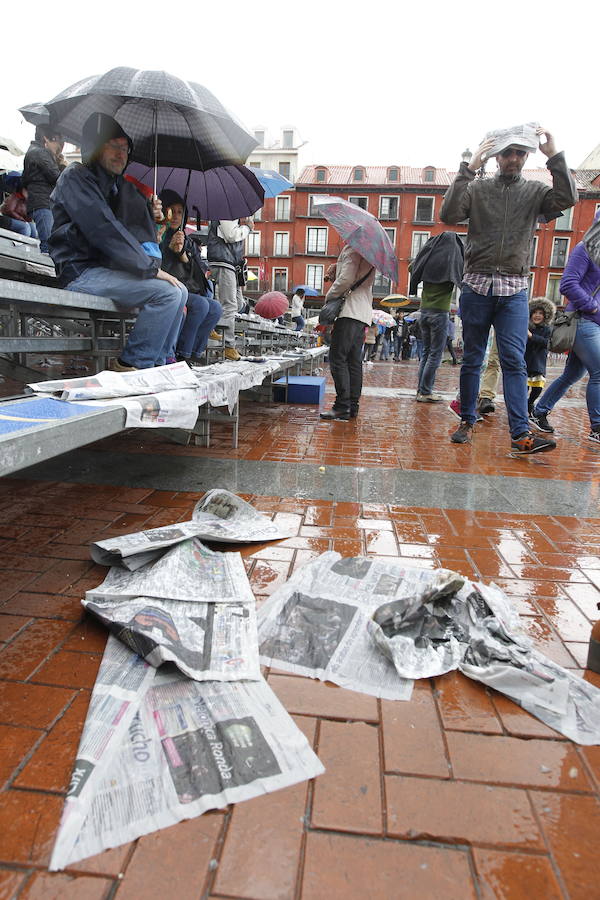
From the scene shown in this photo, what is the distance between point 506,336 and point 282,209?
132ft

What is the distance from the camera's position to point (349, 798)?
41.1 inches

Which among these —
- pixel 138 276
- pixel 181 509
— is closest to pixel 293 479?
pixel 181 509

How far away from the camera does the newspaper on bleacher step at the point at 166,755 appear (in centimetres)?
97

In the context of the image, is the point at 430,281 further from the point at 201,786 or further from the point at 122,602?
the point at 201,786

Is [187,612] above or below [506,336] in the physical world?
below

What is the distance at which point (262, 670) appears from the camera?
56.0 inches

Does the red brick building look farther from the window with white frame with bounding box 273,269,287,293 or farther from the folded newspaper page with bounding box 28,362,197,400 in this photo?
the folded newspaper page with bounding box 28,362,197,400

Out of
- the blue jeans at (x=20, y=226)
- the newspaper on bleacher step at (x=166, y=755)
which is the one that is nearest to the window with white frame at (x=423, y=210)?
the blue jeans at (x=20, y=226)

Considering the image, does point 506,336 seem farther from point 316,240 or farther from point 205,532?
point 316,240

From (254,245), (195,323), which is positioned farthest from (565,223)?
(195,323)

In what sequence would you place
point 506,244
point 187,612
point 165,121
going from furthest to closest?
point 165,121, point 506,244, point 187,612

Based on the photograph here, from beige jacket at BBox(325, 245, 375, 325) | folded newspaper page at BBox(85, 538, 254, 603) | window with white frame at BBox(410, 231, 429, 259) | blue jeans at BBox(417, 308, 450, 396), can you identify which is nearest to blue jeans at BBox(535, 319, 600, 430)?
blue jeans at BBox(417, 308, 450, 396)

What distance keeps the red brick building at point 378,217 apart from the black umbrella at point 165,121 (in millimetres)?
34730

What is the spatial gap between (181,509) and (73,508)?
510mm
